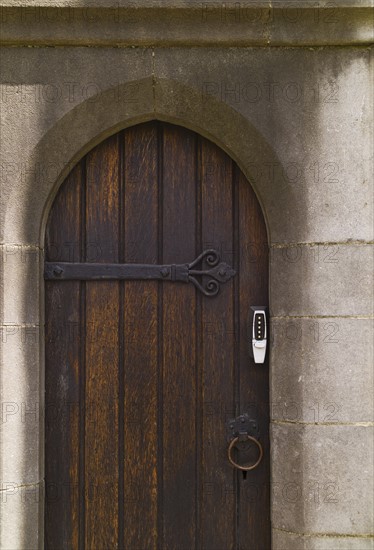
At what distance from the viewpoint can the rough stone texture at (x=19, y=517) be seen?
10.6 feet

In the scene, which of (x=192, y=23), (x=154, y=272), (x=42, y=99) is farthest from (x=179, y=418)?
(x=192, y=23)

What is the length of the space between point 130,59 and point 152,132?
0.40 metres

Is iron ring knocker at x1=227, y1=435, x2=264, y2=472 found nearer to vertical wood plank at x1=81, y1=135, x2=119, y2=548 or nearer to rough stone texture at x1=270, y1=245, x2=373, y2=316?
vertical wood plank at x1=81, y1=135, x2=119, y2=548

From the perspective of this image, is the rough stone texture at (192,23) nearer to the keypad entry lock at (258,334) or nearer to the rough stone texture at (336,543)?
the keypad entry lock at (258,334)

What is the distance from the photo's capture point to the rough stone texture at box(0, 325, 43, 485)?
3244 mm

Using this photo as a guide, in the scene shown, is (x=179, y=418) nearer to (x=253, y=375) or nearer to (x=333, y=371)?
(x=253, y=375)

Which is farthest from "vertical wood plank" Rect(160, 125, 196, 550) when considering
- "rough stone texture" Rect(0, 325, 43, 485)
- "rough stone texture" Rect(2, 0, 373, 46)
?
"rough stone texture" Rect(2, 0, 373, 46)

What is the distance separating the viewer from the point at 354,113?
329 centimetres

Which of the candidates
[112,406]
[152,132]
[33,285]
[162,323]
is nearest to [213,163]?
[152,132]

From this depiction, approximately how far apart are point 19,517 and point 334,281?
1.95 meters

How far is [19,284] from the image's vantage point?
10.8ft

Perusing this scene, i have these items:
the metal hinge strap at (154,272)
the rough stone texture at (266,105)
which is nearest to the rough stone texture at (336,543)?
the metal hinge strap at (154,272)

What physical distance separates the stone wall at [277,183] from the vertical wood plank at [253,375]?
0.15m

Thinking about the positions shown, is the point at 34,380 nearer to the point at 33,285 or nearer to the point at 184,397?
the point at 33,285
